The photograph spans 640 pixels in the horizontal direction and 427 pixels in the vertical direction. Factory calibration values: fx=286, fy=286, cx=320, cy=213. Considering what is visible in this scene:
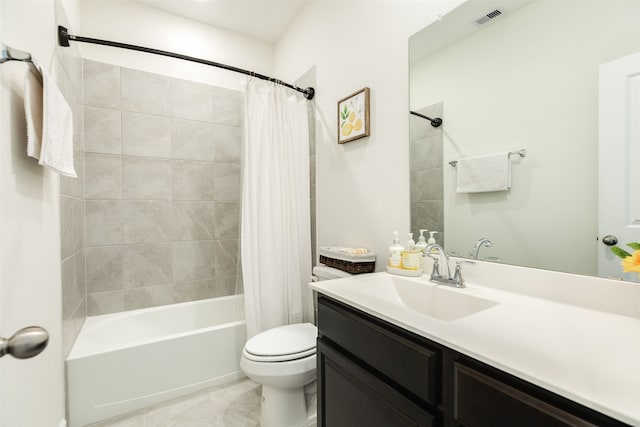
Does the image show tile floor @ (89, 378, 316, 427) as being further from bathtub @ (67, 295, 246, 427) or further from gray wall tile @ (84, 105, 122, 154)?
gray wall tile @ (84, 105, 122, 154)

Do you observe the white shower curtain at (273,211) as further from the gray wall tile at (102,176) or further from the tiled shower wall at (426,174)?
the gray wall tile at (102,176)

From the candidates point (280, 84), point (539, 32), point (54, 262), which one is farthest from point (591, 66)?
point (54, 262)

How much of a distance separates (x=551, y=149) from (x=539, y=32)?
0.41 metres

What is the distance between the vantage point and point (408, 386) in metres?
0.76

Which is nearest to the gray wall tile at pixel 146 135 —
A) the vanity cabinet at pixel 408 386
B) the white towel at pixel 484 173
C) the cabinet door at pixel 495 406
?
the vanity cabinet at pixel 408 386

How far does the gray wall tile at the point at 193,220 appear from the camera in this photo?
2406 millimetres

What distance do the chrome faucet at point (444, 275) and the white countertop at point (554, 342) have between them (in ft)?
Result: 0.48

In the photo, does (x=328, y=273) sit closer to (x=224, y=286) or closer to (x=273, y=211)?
(x=273, y=211)

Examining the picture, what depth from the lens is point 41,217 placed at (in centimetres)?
118

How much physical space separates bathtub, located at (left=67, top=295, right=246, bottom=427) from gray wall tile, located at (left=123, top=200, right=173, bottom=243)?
573 millimetres

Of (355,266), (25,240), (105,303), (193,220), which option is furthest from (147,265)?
(355,266)

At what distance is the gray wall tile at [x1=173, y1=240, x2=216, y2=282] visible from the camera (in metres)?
2.41

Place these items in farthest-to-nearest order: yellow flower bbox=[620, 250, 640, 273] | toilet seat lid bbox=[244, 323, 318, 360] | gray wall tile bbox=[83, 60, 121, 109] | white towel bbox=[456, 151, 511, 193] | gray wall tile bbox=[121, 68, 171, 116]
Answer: gray wall tile bbox=[121, 68, 171, 116], gray wall tile bbox=[83, 60, 121, 109], toilet seat lid bbox=[244, 323, 318, 360], white towel bbox=[456, 151, 511, 193], yellow flower bbox=[620, 250, 640, 273]

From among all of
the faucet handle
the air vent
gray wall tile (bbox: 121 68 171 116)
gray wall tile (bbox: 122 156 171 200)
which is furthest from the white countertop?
gray wall tile (bbox: 121 68 171 116)
